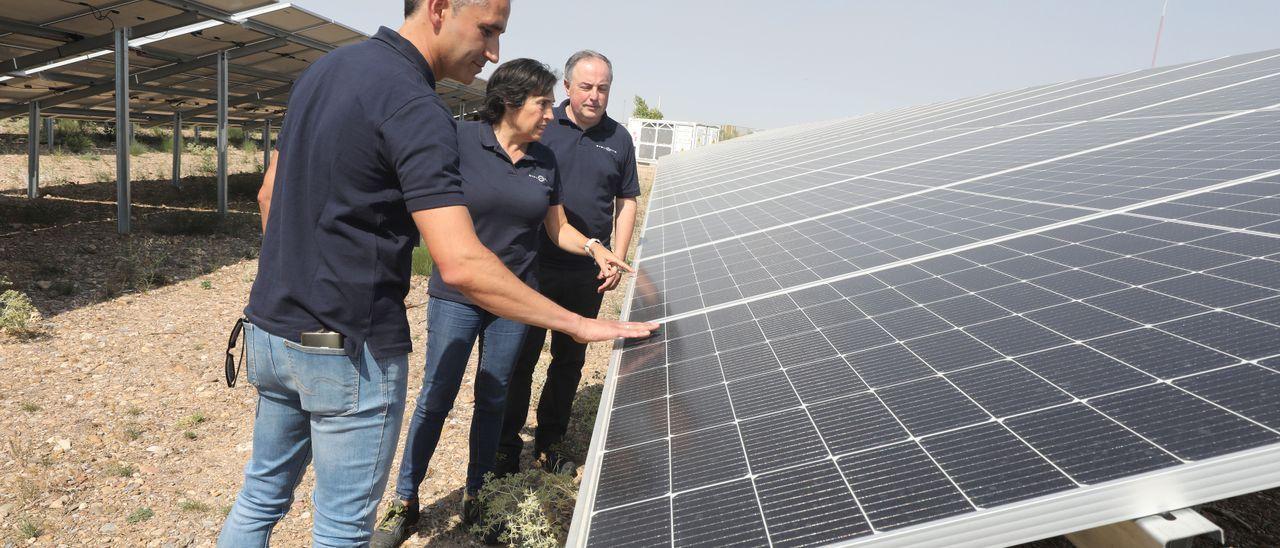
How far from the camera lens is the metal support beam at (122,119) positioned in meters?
11.5

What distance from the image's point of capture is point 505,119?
13.2 ft

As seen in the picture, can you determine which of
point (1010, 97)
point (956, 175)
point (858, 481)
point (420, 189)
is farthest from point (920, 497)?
point (1010, 97)

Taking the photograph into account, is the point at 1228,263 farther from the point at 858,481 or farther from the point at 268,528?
the point at 268,528

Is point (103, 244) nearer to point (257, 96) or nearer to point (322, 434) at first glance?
point (322, 434)

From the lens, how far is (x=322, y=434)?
2473 mm

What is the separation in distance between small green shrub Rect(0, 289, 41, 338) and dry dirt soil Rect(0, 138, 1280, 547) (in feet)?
0.54

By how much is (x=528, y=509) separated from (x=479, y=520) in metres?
0.46

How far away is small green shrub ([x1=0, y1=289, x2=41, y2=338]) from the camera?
6984 millimetres

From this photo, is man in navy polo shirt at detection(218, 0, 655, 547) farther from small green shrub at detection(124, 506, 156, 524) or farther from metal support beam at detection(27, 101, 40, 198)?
metal support beam at detection(27, 101, 40, 198)

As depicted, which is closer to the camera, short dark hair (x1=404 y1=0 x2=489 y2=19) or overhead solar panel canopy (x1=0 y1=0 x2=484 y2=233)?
short dark hair (x1=404 y1=0 x2=489 y2=19)

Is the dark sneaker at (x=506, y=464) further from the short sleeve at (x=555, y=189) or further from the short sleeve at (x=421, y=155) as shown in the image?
the short sleeve at (x=421, y=155)

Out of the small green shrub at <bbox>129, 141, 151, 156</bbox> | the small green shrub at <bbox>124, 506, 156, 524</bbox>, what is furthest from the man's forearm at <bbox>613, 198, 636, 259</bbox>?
the small green shrub at <bbox>129, 141, 151, 156</bbox>

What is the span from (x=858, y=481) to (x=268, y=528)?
2.10 m

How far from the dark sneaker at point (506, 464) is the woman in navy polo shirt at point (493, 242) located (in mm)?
500
